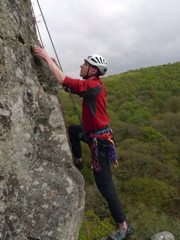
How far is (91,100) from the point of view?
3.81 meters

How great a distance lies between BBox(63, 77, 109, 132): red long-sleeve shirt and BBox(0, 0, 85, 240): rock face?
45 cm

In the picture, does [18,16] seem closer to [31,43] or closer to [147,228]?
[31,43]

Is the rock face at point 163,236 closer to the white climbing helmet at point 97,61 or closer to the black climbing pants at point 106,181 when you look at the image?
the black climbing pants at point 106,181

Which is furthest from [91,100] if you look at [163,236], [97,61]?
[163,236]

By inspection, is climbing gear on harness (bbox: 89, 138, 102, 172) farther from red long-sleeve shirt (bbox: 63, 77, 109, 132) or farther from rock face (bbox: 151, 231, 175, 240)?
rock face (bbox: 151, 231, 175, 240)

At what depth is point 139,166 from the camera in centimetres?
1028

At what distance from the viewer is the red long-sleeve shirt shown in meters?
3.52

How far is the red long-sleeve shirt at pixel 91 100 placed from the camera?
352 cm

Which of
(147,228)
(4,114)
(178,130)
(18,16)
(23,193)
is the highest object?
(18,16)

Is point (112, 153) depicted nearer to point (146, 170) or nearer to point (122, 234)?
point (122, 234)

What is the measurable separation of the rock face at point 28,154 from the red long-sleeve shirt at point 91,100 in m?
0.45

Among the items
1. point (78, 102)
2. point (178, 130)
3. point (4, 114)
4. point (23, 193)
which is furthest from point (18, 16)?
point (78, 102)

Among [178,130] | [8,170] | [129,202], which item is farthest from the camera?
[178,130]

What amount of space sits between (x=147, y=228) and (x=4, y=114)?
5748 mm
